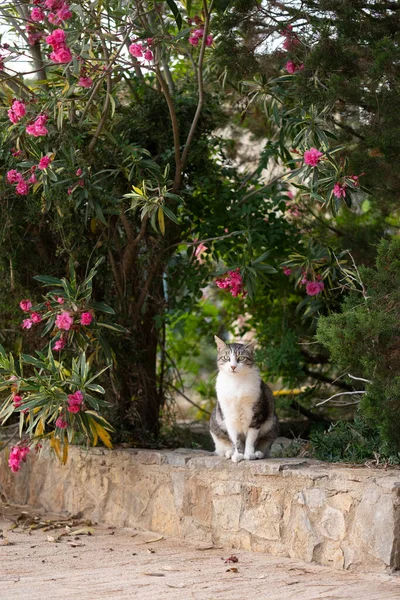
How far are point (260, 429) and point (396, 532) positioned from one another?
4.29ft

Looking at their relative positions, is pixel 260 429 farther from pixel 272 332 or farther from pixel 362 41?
pixel 362 41

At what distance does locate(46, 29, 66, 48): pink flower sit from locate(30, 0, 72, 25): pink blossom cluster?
102 mm

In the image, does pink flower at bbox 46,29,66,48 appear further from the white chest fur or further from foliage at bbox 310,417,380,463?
foliage at bbox 310,417,380,463

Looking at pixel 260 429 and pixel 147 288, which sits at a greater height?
pixel 147 288

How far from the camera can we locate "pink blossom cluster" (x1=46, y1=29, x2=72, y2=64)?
16.1 ft

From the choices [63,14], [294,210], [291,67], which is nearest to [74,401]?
[63,14]

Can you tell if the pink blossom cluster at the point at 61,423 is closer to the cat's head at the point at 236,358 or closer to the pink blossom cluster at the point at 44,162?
the cat's head at the point at 236,358

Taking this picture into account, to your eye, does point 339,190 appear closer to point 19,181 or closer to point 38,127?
point 38,127

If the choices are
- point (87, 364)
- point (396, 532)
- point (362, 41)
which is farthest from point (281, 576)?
point (362, 41)

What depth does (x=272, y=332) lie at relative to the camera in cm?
708

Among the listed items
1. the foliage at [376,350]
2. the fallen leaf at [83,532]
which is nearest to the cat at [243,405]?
the foliage at [376,350]

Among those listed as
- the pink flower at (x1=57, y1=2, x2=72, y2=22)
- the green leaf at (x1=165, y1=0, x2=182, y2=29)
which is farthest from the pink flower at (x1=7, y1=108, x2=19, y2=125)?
the green leaf at (x1=165, y1=0, x2=182, y2=29)

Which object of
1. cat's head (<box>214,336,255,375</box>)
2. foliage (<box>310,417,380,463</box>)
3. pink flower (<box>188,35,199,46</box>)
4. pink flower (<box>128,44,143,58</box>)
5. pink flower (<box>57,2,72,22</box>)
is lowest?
foliage (<box>310,417,380,463</box>)

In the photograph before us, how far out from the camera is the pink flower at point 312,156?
5149 mm
